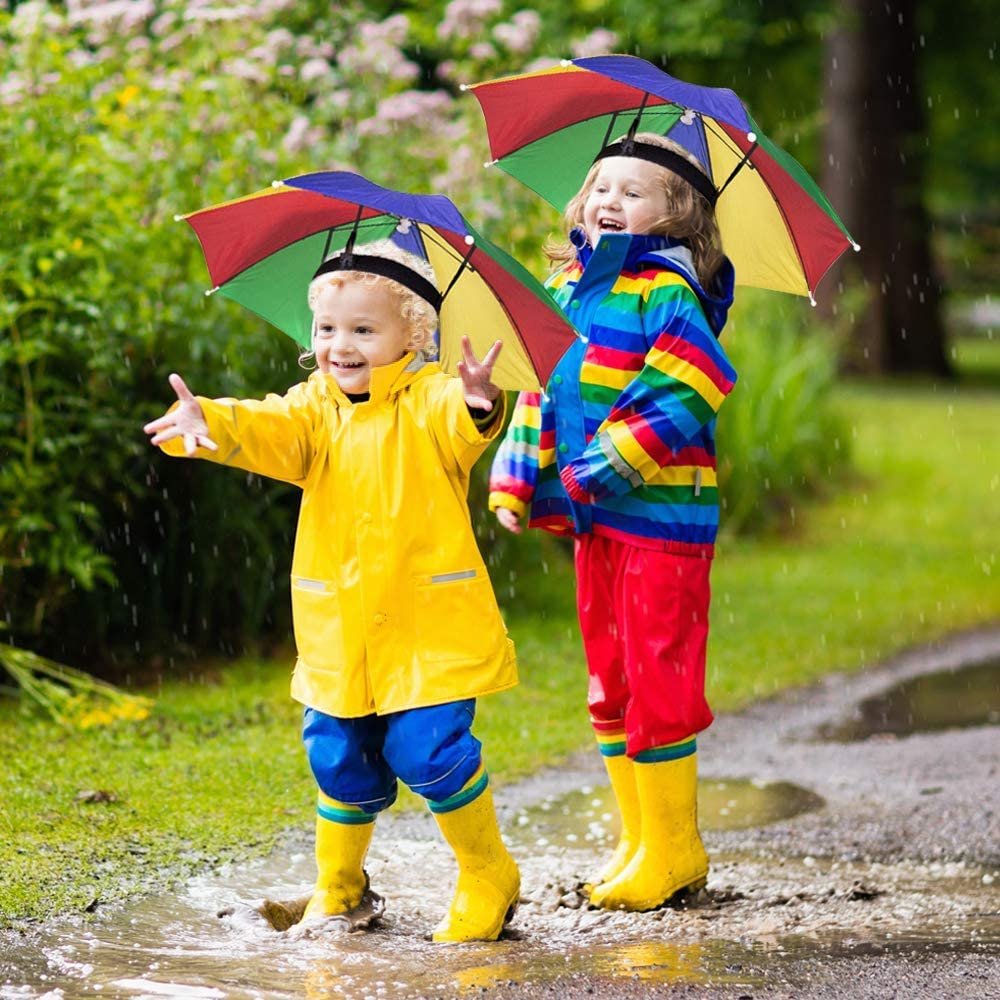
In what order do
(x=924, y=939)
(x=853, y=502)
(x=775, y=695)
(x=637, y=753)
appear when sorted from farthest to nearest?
(x=853, y=502) → (x=775, y=695) → (x=637, y=753) → (x=924, y=939)

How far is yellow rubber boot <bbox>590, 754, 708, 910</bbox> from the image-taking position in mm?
4406

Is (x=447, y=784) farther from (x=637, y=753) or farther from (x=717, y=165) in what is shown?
(x=717, y=165)

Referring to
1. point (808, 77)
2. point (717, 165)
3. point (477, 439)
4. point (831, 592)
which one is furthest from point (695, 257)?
point (808, 77)

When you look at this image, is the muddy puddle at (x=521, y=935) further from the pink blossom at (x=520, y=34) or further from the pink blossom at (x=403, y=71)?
the pink blossom at (x=520, y=34)

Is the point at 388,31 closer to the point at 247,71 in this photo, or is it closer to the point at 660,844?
the point at 247,71

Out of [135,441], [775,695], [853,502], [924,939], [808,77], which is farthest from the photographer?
[808,77]

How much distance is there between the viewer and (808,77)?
24.9m

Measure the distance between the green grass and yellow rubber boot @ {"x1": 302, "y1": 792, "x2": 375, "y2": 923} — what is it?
0.58 metres

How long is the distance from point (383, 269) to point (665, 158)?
0.86m

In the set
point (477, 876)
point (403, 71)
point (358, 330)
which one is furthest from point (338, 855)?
point (403, 71)

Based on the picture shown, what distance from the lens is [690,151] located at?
450cm

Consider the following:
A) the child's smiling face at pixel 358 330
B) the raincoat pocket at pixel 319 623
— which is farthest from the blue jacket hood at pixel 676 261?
the raincoat pocket at pixel 319 623

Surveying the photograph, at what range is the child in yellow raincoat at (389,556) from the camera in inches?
154

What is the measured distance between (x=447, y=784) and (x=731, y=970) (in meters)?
0.78
